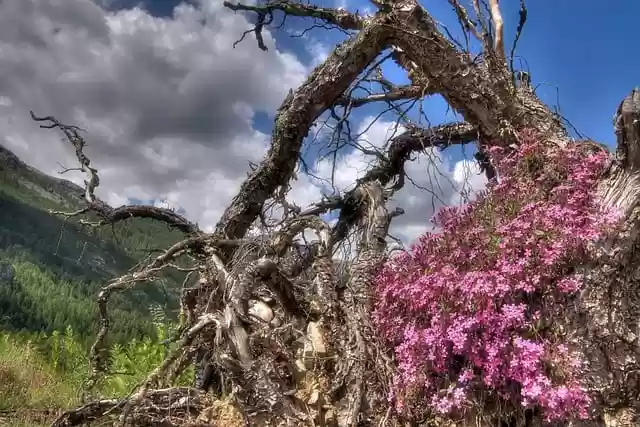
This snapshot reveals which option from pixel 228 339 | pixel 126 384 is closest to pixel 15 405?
pixel 126 384

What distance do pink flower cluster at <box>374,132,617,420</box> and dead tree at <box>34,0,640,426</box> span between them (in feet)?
0.66

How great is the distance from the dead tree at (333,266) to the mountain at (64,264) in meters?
0.35

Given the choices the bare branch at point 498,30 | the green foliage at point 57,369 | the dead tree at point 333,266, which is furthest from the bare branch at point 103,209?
the bare branch at point 498,30

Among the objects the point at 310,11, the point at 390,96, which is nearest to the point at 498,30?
the point at 390,96

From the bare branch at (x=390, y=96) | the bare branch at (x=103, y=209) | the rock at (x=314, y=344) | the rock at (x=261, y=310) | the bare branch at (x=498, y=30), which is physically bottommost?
the rock at (x=314, y=344)

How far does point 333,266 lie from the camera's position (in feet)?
16.0

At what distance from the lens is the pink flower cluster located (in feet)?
11.6

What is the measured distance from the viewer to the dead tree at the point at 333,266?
3.85 meters

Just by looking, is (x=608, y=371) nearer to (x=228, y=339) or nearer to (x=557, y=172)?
(x=557, y=172)

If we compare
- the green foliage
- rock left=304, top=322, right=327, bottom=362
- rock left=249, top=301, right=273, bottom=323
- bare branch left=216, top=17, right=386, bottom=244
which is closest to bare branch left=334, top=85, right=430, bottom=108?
bare branch left=216, top=17, right=386, bottom=244

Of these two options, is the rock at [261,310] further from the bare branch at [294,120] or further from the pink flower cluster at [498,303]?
the bare branch at [294,120]

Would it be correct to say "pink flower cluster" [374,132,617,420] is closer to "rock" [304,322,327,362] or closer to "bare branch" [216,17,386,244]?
"rock" [304,322,327,362]

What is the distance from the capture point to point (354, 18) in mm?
6289

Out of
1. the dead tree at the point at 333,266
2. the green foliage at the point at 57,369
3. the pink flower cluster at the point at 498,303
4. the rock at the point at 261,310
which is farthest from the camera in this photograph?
the green foliage at the point at 57,369
